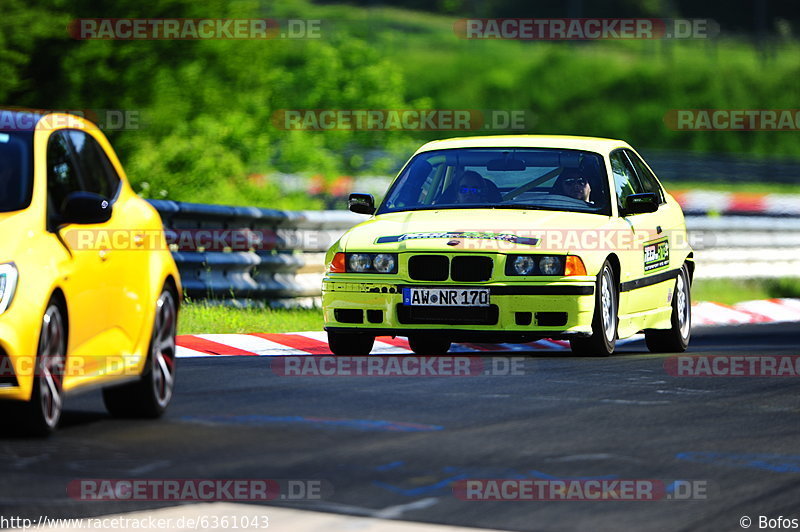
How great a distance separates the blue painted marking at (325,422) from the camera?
28.7 ft

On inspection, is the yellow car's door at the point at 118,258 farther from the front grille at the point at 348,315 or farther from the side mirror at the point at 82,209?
the front grille at the point at 348,315

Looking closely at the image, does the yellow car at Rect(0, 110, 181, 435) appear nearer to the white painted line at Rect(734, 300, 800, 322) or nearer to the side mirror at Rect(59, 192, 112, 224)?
the side mirror at Rect(59, 192, 112, 224)

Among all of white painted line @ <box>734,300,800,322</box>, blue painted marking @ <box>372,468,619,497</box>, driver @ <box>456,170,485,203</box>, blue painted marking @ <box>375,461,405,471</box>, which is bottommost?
white painted line @ <box>734,300,800,322</box>

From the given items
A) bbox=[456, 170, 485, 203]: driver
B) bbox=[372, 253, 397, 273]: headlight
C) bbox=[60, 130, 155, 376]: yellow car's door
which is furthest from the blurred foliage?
bbox=[60, 130, 155, 376]: yellow car's door

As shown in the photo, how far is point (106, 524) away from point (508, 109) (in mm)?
68794

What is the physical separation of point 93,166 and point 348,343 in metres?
3.99

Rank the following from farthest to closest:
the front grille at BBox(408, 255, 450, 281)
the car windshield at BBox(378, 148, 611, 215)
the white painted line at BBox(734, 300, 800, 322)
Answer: the white painted line at BBox(734, 300, 800, 322)
the car windshield at BBox(378, 148, 611, 215)
the front grille at BBox(408, 255, 450, 281)

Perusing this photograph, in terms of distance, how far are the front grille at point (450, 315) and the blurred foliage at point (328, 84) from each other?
14827mm

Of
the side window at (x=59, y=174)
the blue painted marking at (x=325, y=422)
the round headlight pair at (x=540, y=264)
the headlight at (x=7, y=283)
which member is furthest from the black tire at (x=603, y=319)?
the headlight at (x=7, y=283)

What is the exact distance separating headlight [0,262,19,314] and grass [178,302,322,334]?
22.1 feet

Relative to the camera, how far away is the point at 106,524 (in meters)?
6.21

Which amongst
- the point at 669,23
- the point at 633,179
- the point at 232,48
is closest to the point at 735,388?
the point at 633,179

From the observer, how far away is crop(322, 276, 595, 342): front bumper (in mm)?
12273

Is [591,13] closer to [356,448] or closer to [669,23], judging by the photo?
[669,23]
